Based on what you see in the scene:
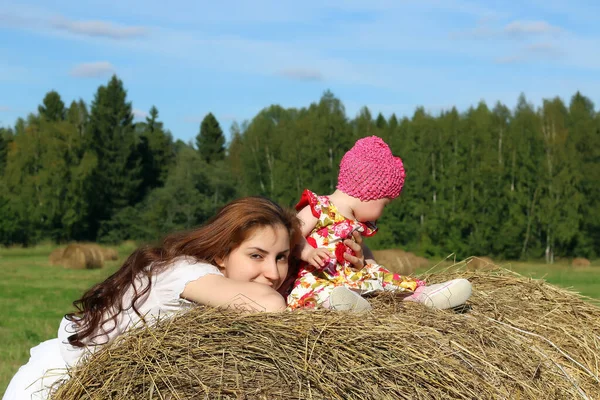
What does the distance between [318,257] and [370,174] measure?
2.41 feet

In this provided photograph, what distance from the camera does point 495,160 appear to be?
33938 millimetres

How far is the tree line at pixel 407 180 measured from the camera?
111 feet

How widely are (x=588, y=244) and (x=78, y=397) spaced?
1351 inches

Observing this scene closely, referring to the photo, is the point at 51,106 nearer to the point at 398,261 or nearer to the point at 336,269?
the point at 398,261

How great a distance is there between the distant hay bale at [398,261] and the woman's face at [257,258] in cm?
1586

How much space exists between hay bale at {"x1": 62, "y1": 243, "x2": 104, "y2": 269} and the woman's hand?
20.9 meters

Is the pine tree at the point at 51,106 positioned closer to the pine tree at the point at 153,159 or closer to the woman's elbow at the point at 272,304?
the pine tree at the point at 153,159

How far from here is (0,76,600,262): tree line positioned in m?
33.8

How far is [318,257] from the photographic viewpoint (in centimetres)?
433

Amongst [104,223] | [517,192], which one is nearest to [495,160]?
[517,192]

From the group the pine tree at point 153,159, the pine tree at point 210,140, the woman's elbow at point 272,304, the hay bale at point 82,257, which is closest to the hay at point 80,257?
the hay bale at point 82,257

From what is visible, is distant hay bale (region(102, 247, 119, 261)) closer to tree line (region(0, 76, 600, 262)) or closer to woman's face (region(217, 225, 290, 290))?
tree line (region(0, 76, 600, 262))

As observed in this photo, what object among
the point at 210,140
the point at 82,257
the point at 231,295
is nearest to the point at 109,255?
the point at 82,257

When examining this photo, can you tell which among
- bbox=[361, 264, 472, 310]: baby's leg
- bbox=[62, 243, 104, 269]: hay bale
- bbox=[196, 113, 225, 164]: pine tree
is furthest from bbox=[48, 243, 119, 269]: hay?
bbox=[196, 113, 225, 164]: pine tree
